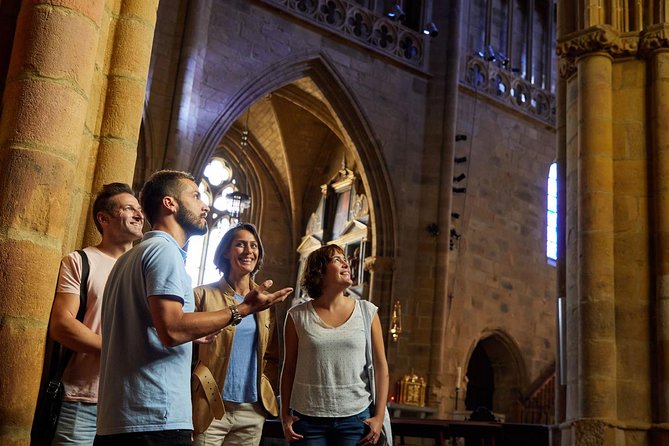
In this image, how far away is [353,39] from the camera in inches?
652

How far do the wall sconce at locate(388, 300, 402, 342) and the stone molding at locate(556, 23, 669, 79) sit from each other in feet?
32.2

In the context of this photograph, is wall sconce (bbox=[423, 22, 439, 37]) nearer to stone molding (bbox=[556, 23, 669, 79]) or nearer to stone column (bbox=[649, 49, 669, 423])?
stone molding (bbox=[556, 23, 669, 79])

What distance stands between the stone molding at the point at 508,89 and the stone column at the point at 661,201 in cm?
1226

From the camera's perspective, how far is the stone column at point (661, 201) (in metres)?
5.37

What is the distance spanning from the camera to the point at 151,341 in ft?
7.75

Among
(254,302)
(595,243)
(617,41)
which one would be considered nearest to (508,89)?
(617,41)

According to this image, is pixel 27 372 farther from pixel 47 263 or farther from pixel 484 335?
pixel 484 335

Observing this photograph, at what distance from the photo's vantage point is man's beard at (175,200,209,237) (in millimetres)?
2607

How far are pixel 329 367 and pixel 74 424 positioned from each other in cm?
110

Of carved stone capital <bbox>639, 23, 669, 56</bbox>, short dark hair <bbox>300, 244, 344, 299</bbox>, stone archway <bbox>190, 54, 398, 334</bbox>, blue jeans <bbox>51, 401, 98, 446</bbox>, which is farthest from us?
stone archway <bbox>190, 54, 398, 334</bbox>

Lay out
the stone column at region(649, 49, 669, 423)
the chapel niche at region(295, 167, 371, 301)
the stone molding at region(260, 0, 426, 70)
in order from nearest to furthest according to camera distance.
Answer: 1. the stone column at region(649, 49, 669, 423)
2. the stone molding at region(260, 0, 426, 70)
3. the chapel niche at region(295, 167, 371, 301)

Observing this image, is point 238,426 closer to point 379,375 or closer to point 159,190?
point 379,375

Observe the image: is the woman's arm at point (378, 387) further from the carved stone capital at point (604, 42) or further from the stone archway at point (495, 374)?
the stone archway at point (495, 374)

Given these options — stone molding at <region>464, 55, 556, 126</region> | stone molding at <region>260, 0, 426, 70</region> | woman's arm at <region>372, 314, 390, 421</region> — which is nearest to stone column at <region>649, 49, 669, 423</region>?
woman's arm at <region>372, 314, 390, 421</region>
